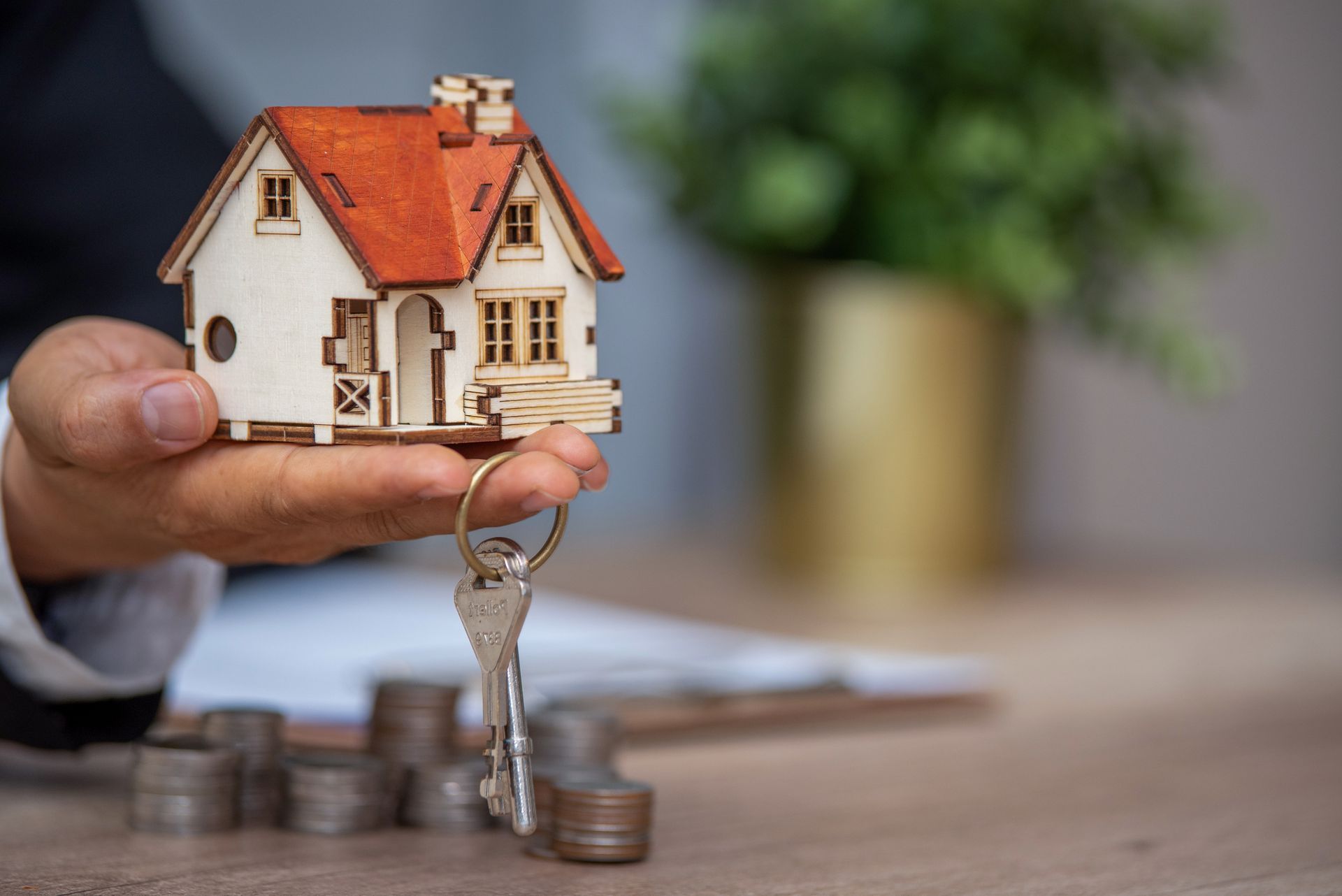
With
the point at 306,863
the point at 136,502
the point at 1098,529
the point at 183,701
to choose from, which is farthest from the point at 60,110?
the point at 1098,529

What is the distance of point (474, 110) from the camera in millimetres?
654

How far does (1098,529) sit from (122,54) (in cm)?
164


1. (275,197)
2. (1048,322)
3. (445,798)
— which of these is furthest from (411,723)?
(1048,322)

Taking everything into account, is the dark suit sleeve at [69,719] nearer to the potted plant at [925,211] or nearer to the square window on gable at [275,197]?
the square window on gable at [275,197]

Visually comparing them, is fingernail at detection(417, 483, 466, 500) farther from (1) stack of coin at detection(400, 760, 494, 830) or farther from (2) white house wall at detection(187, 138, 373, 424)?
(1) stack of coin at detection(400, 760, 494, 830)

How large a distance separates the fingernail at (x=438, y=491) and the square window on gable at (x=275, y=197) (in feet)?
0.50

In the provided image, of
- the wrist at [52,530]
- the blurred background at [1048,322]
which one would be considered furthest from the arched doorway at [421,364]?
the blurred background at [1048,322]

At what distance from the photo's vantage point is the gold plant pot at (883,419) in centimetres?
158

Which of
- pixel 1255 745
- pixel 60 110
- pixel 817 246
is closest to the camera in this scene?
pixel 1255 745

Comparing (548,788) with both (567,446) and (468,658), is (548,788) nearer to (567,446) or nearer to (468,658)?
(567,446)

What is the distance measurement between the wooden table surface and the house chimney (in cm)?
34

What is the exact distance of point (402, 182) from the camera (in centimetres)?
61

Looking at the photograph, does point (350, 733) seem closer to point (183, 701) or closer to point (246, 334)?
point (183, 701)

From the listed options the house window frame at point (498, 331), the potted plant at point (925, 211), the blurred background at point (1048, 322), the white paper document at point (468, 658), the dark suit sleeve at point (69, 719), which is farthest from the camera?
the blurred background at point (1048, 322)
